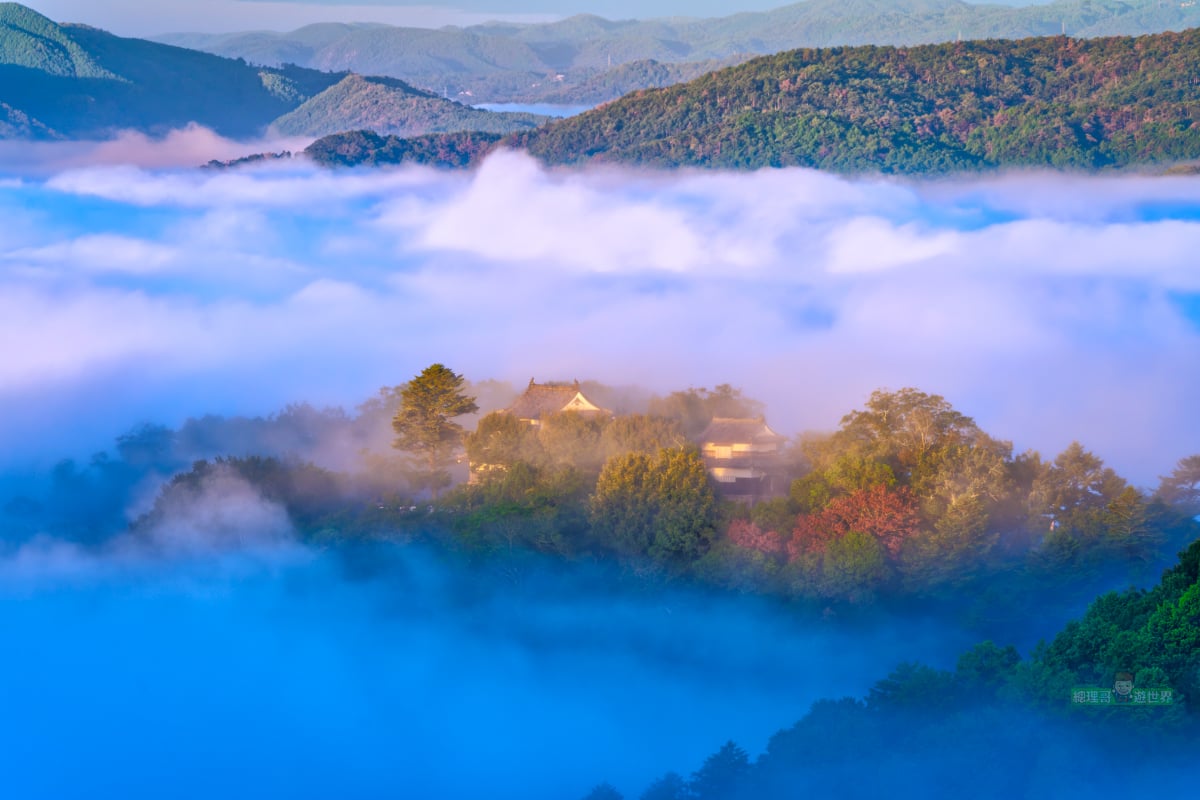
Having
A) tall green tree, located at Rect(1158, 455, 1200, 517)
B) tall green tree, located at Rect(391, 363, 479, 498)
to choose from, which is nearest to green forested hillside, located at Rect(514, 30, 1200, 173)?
tall green tree, located at Rect(1158, 455, 1200, 517)

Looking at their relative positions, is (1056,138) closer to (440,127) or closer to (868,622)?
(868,622)

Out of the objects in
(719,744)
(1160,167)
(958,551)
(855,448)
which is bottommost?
(719,744)

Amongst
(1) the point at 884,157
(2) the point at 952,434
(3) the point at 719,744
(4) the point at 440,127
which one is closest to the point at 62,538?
(3) the point at 719,744

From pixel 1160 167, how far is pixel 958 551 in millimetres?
75839

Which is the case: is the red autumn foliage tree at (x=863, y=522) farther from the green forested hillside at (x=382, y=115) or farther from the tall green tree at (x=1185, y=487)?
the green forested hillside at (x=382, y=115)

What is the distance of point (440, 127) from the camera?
162375 mm

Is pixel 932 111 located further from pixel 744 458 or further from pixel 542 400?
pixel 744 458

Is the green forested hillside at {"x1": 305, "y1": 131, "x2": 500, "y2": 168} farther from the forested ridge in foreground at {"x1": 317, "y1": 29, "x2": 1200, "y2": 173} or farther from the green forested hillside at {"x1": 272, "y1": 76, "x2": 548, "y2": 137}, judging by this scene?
the green forested hillside at {"x1": 272, "y1": 76, "x2": 548, "y2": 137}

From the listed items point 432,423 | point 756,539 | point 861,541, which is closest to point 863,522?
point 861,541

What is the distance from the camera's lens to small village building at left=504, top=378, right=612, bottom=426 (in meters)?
34.8

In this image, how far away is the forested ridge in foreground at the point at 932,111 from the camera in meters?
94.5

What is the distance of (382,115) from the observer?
168750 mm

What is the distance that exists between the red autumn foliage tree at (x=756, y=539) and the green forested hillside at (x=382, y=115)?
5445 inches

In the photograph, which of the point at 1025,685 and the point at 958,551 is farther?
the point at 958,551
